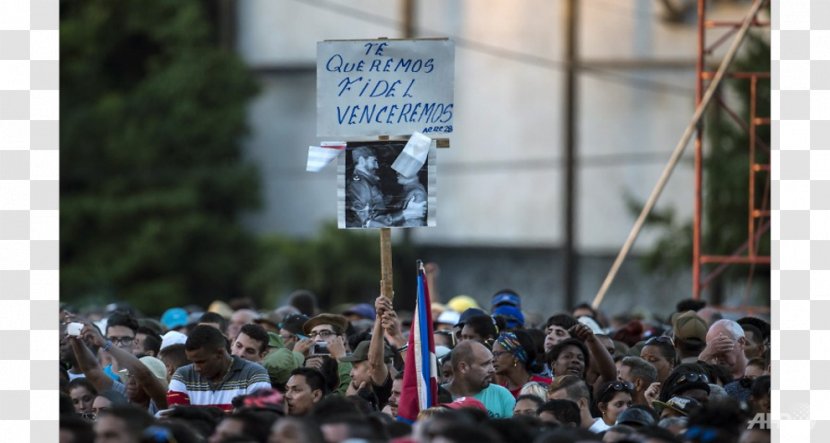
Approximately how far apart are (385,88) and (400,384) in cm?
172

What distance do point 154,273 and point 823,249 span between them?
18607mm

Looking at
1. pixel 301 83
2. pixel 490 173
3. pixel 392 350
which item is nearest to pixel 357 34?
pixel 301 83

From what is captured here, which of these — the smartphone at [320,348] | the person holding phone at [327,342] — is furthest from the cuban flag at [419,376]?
the smartphone at [320,348]

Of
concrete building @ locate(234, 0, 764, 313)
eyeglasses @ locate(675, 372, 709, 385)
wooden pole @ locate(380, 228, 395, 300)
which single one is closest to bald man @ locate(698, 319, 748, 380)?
eyeglasses @ locate(675, 372, 709, 385)

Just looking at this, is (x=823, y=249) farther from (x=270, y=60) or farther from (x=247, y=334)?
(x=270, y=60)

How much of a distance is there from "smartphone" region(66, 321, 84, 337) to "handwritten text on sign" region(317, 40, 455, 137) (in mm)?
1938

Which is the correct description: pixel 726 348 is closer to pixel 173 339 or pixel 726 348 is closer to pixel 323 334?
pixel 323 334

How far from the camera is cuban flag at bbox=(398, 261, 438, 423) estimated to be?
28.9 feet

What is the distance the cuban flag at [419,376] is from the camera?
882 cm

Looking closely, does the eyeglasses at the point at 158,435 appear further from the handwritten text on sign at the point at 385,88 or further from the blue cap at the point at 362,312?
the blue cap at the point at 362,312

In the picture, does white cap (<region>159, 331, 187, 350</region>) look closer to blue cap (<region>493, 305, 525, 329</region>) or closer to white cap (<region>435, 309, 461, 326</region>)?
blue cap (<region>493, 305, 525, 329</region>)

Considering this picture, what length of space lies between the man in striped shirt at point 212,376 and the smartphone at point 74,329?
77cm

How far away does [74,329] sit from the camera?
32.0 feet

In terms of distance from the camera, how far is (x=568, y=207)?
937 inches
